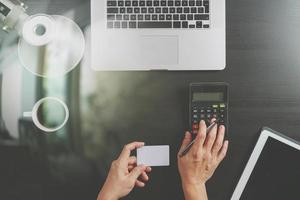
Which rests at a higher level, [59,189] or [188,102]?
[188,102]

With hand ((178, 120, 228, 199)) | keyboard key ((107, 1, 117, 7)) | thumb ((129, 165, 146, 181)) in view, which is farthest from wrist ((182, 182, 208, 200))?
keyboard key ((107, 1, 117, 7))

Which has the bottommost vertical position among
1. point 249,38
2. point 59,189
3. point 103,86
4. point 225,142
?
point 59,189

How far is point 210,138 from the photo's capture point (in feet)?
3.28


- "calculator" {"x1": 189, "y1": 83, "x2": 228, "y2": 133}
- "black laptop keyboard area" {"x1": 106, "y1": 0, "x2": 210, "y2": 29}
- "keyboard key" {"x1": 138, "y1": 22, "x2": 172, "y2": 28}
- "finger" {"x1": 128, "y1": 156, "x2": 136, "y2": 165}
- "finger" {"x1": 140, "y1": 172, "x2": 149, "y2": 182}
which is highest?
"black laptop keyboard area" {"x1": 106, "y1": 0, "x2": 210, "y2": 29}

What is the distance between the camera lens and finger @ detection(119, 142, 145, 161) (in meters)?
0.99

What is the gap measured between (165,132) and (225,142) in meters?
0.14

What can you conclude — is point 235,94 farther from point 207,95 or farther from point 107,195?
point 107,195

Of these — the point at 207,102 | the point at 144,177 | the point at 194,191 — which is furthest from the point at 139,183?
the point at 207,102

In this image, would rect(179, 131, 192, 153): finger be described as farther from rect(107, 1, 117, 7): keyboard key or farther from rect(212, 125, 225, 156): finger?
rect(107, 1, 117, 7): keyboard key

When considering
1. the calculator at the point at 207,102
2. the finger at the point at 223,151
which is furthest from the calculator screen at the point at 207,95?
the finger at the point at 223,151

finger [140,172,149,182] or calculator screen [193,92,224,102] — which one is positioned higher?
calculator screen [193,92,224,102]

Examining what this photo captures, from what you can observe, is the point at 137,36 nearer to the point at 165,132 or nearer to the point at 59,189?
the point at 165,132

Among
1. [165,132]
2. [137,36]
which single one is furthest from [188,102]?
[137,36]

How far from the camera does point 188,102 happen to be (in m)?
1.02
